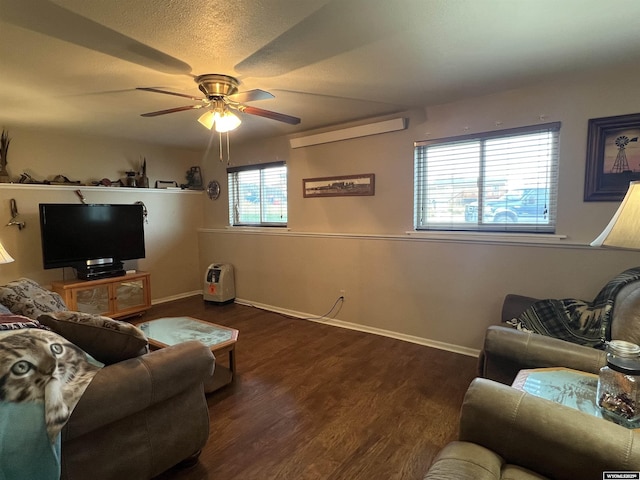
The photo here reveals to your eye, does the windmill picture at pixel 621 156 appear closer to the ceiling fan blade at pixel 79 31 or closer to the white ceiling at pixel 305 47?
the white ceiling at pixel 305 47

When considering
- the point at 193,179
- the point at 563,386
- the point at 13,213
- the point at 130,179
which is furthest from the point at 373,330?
the point at 13,213

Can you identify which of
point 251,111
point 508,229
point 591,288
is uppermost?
point 251,111

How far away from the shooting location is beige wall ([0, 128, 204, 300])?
3812 millimetres

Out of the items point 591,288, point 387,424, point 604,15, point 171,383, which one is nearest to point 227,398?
point 171,383

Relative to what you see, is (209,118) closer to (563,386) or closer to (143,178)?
(563,386)

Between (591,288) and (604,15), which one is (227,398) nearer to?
(591,288)

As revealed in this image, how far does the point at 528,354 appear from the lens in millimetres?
1788

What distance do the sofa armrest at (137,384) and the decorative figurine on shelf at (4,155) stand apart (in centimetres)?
347

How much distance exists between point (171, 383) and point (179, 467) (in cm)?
53

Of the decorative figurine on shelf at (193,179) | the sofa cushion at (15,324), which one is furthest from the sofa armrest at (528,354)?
the decorative figurine on shelf at (193,179)

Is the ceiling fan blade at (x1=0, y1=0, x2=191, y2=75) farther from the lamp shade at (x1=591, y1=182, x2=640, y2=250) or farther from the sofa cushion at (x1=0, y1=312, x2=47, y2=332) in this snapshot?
the lamp shade at (x1=591, y1=182, x2=640, y2=250)

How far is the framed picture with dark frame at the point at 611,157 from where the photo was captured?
7.81 feet

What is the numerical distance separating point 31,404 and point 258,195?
12.6 ft

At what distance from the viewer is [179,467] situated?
1.79 meters
